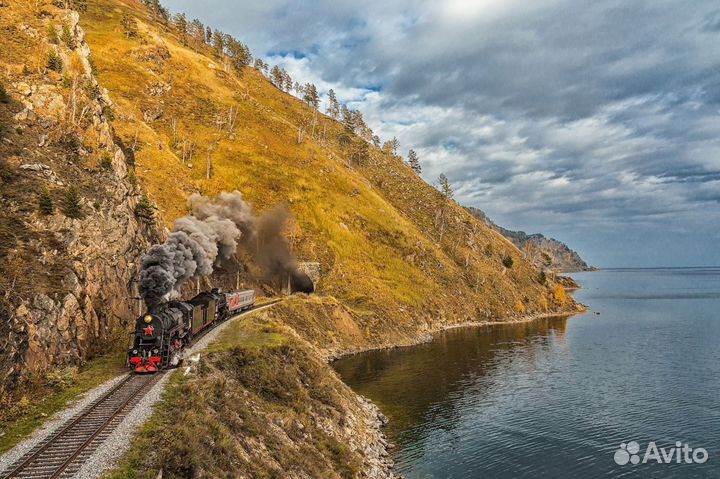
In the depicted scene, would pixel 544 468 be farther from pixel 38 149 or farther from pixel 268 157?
pixel 268 157

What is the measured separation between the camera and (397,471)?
32.6 metres

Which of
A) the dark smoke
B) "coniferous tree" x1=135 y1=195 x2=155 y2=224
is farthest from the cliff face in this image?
the dark smoke

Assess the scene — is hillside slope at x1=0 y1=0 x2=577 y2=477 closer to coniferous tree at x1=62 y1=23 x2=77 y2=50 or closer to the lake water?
coniferous tree at x1=62 y1=23 x2=77 y2=50

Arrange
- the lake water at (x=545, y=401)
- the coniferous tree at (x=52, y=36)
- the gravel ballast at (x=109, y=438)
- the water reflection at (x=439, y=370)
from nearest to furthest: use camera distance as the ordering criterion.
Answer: the gravel ballast at (x=109, y=438)
the lake water at (x=545, y=401)
the water reflection at (x=439, y=370)
the coniferous tree at (x=52, y=36)

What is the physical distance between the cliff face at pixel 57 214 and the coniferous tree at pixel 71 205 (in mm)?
90

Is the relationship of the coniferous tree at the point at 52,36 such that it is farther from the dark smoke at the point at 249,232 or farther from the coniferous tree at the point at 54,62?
the dark smoke at the point at 249,232

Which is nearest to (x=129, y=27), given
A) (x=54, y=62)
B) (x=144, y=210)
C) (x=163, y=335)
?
(x=54, y=62)

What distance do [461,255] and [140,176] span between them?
84.4 meters

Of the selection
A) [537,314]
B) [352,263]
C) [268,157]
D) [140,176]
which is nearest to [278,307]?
[352,263]

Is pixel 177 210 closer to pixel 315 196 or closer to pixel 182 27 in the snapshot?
pixel 315 196

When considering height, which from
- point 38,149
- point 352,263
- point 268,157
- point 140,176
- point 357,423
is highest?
point 268,157

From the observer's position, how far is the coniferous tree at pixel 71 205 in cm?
3562

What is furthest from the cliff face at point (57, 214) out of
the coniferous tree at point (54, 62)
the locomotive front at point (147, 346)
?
the locomotive front at point (147, 346)

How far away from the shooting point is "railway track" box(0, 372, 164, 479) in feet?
54.8
